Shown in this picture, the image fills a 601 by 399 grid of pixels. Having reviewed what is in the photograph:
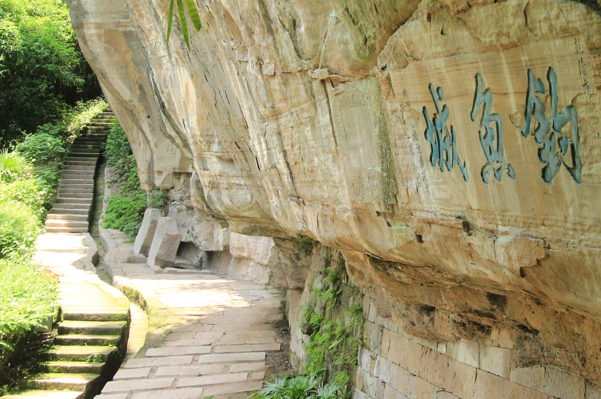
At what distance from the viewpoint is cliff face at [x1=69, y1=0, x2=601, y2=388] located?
198 cm

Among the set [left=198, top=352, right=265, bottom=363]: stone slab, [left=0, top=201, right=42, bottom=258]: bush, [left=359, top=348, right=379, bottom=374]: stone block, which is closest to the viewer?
[left=359, top=348, right=379, bottom=374]: stone block

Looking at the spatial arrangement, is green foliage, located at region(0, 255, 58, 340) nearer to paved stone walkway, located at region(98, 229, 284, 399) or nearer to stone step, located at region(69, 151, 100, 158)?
paved stone walkway, located at region(98, 229, 284, 399)

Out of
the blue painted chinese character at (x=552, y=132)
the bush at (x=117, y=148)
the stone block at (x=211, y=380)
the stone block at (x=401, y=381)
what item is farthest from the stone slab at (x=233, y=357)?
the bush at (x=117, y=148)

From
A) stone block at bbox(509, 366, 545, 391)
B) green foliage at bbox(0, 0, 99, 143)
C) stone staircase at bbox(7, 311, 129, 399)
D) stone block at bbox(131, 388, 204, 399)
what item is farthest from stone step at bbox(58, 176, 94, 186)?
stone block at bbox(509, 366, 545, 391)

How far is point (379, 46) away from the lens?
2785 millimetres

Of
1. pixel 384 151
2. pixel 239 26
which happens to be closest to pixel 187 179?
pixel 239 26

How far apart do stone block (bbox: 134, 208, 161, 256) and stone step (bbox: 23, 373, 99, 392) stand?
20.2 feet

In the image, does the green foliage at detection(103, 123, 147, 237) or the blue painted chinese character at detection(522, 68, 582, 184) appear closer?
the blue painted chinese character at detection(522, 68, 582, 184)

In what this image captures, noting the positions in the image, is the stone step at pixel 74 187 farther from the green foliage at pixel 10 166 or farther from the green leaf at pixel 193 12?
the green leaf at pixel 193 12

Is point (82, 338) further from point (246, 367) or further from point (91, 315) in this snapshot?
point (246, 367)

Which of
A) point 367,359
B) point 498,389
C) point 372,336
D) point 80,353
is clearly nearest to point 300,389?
point 367,359

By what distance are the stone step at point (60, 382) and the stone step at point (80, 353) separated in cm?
33

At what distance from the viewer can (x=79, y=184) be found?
53.3ft

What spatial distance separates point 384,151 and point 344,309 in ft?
10.3
